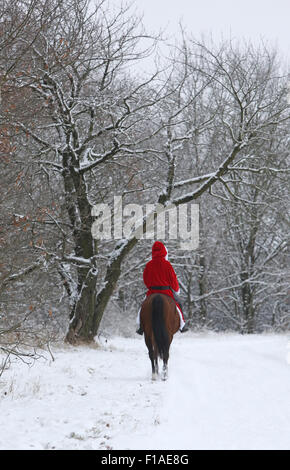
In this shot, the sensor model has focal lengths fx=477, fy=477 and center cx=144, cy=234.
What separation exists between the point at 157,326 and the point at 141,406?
7.96 ft

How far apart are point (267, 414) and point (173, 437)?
1.77 meters

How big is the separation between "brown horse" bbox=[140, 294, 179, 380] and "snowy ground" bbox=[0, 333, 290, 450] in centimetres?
42

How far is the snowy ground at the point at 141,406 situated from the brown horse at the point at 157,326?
1.39 feet

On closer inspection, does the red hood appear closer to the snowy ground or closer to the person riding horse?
the person riding horse

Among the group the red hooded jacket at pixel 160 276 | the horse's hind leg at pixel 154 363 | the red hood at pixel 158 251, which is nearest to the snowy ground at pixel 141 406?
the horse's hind leg at pixel 154 363

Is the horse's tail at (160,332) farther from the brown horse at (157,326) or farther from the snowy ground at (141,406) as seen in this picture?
the snowy ground at (141,406)

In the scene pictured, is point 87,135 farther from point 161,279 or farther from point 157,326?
point 157,326

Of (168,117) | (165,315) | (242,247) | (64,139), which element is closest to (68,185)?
(64,139)

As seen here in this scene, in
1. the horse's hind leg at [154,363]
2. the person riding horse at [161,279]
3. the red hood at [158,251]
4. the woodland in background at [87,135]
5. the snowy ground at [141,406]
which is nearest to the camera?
the snowy ground at [141,406]

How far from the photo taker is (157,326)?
28.1 feet

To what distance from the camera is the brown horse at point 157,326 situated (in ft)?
28.1

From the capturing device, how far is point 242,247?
1024 inches
